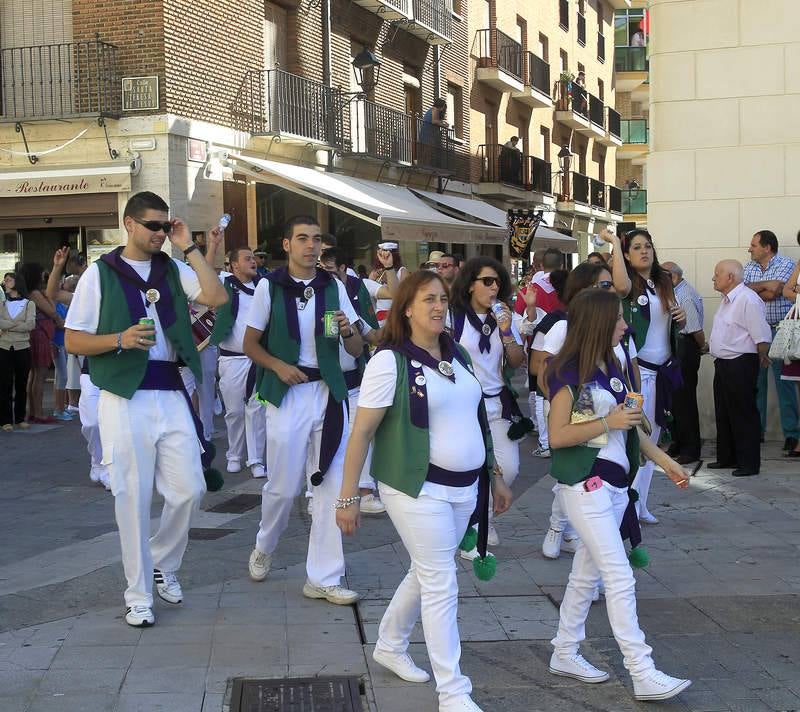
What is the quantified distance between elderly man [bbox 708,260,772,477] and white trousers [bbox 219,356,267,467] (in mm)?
3880

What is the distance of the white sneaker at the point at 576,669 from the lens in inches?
183

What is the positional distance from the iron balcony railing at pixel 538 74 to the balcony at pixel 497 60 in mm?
1250

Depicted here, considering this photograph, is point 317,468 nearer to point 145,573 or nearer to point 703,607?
point 145,573

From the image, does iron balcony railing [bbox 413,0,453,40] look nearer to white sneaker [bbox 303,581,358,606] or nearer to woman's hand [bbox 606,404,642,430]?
white sneaker [bbox 303,581,358,606]

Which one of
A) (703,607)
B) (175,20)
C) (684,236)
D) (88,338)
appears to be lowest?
(703,607)

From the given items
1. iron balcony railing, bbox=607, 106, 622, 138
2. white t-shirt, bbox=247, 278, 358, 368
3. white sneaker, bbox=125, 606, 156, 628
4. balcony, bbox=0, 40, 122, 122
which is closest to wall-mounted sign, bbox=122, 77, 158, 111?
balcony, bbox=0, 40, 122, 122

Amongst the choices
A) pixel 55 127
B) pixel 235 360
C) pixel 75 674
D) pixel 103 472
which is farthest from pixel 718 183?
pixel 55 127

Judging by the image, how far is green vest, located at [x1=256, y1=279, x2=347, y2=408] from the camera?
19.3 ft

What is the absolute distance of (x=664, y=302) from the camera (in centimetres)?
768

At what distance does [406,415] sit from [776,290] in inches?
268

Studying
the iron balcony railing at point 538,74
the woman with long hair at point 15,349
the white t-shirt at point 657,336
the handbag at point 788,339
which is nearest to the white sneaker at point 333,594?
the white t-shirt at point 657,336

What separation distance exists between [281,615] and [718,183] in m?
7.55

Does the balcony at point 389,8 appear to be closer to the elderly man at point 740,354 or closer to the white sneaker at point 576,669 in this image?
the elderly man at point 740,354

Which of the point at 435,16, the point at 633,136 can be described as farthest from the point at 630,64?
the point at 435,16
